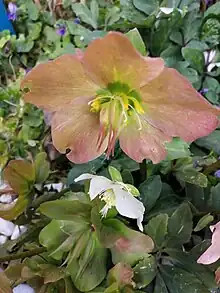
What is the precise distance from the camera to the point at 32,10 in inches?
54.5

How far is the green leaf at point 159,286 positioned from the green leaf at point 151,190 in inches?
4.7

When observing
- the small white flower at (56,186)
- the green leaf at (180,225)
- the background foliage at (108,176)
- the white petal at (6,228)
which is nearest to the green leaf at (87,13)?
the background foliage at (108,176)

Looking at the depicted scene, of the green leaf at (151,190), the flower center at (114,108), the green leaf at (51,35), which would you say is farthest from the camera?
the green leaf at (51,35)

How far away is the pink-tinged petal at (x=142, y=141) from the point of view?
0.68 m

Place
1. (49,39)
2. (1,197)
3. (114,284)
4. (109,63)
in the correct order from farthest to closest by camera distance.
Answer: (49,39) → (1,197) → (114,284) → (109,63)

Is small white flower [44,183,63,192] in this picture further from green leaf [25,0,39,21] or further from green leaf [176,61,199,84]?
green leaf [25,0,39,21]

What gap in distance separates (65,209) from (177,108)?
0.23m

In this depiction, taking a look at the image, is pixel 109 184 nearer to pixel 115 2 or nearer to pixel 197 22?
pixel 197 22

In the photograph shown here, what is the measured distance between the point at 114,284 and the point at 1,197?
452 mm

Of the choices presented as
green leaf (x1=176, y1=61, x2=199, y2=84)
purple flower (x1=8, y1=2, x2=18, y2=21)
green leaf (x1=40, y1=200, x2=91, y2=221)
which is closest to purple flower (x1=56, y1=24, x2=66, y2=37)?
purple flower (x1=8, y1=2, x2=18, y2=21)

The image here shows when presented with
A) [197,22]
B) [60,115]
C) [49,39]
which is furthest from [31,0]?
[60,115]

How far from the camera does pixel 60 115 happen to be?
66 cm

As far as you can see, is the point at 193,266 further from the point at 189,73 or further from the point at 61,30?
the point at 61,30

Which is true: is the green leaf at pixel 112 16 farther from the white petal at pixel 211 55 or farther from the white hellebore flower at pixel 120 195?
the white hellebore flower at pixel 120 195
